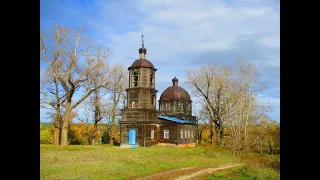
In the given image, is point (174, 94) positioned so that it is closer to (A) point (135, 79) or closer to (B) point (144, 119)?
(A) point (135, 79)

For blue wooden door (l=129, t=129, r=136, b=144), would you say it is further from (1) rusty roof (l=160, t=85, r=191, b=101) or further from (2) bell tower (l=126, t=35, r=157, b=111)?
(1) rusty roof (l=160, t=85, r=191, b=101)

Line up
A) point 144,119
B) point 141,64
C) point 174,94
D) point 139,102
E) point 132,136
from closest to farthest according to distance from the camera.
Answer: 1. point 132,136
2. point 144,119
3. point 139,102
4. point 141,64
5. point 174,94

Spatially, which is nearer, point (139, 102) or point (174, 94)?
point (139, 102)

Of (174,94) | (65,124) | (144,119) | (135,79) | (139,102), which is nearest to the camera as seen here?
(65,124)

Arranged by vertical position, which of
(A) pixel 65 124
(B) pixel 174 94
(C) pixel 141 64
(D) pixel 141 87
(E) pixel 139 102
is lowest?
(A) pixel 65 124

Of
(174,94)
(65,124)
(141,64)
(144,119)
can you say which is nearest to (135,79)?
(141,64)

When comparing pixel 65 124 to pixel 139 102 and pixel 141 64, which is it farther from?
pixel 141 64

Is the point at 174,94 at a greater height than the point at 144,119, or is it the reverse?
the point at 174,94

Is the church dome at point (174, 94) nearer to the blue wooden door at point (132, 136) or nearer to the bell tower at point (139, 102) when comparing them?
the bell tower at point (139, 102)

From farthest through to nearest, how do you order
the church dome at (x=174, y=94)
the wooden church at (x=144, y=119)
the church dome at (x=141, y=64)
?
the church dome at (x=174, y=94), the church dome at (x=141, y=64), the wooden church at (x=144, y=119)

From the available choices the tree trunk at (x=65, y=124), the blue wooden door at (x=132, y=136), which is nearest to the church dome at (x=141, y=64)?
the blue wooden door at (x=132, y=136)

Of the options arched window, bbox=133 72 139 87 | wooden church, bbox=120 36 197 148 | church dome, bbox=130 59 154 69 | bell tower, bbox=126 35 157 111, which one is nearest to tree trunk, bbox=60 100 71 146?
wooden church, bbox=120 36 197 148

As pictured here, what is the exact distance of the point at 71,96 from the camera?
23.7 meters
